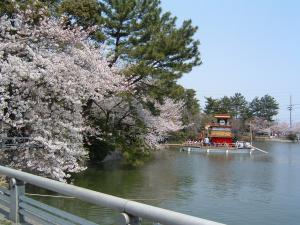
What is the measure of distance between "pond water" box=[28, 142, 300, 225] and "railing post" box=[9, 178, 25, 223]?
22.8 feet

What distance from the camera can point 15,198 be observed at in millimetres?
5855

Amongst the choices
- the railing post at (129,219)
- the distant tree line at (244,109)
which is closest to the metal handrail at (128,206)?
the railing post at (129,219)

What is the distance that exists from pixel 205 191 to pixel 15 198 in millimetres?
15098

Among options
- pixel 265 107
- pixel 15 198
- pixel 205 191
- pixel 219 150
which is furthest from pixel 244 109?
pixel 15 198

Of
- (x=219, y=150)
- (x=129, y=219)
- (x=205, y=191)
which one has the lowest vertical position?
(x=205, y=191)

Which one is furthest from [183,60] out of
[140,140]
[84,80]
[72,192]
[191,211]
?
[72,192]

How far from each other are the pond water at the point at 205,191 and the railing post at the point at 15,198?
273 inches

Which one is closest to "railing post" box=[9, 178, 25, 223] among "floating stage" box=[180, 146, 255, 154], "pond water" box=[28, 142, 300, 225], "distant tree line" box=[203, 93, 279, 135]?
"pond water" box=[28, 142, 300, 225]

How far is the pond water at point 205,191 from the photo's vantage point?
14795mm

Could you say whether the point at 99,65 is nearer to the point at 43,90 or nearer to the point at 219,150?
the point at 43,90

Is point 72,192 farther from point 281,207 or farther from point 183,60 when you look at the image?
point 183,60

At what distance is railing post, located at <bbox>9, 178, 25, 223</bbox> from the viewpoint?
5.82 metres

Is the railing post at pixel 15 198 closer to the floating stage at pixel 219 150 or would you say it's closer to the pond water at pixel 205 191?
the pond water at pixel 205 191

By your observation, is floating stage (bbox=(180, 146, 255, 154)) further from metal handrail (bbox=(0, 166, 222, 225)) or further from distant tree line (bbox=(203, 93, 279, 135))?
metal handrail (bbox=(0, 166, 222, 225))
